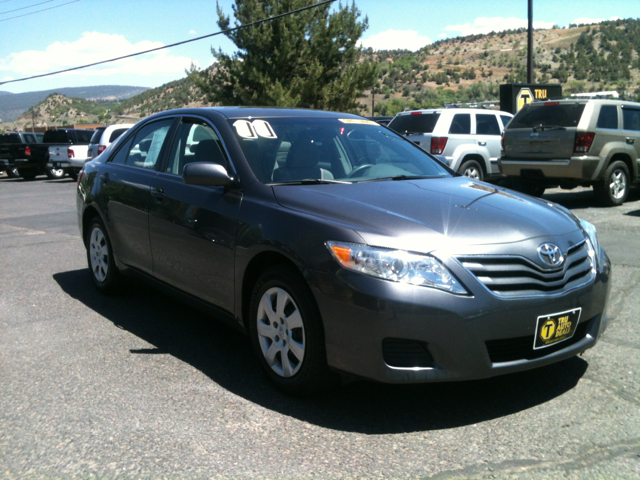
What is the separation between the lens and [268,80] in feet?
103

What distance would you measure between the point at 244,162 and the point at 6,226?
9.11m

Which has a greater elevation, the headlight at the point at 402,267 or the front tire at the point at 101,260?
the headlight at the point at 402,267

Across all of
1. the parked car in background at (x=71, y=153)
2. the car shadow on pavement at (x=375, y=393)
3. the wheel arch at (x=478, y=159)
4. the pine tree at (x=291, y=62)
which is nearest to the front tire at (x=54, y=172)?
the parked car in background at (x=71, y=153)

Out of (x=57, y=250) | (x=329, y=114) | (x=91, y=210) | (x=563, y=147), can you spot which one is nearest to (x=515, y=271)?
(x=329, y=114)

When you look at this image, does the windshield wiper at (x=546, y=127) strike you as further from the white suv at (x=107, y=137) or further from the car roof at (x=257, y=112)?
the white suv at (x=107, y=137)

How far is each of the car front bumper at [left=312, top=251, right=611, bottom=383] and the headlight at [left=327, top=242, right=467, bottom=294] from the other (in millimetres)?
38

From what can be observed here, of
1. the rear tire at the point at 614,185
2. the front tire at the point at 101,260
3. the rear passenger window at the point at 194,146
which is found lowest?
the rear tire at the point at 614,185

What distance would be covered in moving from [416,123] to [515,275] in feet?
37.0

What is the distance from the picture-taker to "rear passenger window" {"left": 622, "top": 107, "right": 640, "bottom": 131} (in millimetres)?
12062

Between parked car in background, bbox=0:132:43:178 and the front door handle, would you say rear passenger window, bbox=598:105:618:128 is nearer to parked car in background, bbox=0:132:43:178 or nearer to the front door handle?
the front door handle

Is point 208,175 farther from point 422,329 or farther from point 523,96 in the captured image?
point 523,96

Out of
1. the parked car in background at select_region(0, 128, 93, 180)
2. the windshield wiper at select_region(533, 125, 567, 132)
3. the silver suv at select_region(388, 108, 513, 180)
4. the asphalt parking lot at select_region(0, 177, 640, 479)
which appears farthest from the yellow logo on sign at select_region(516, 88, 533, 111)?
the asphalt parking lot at select_region(0, 177, 640, 479)

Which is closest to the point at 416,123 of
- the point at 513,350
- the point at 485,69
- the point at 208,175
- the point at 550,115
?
the point at 550,115

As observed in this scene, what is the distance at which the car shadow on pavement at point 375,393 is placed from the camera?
3.53 m
